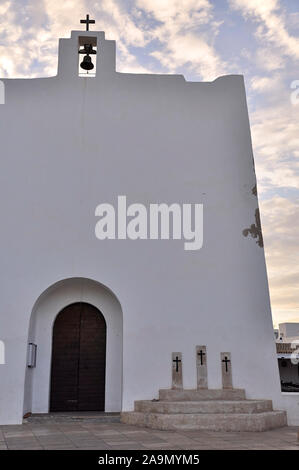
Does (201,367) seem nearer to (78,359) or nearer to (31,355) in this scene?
(78,359)

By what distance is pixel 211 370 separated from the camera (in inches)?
318

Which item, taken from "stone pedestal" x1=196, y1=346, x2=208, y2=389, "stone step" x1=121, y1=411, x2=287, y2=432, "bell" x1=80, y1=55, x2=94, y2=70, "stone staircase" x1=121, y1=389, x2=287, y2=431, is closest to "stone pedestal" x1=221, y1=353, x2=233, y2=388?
"stone staircase" x1=121, y1=389, x2=287, y2=431

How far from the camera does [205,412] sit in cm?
711

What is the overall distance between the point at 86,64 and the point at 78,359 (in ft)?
21.4

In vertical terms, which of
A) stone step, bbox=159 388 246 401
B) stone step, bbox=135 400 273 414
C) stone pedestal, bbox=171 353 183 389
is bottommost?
stone step, bbox=135 400 273 414

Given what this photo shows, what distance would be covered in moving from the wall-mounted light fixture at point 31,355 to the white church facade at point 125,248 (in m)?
0.04

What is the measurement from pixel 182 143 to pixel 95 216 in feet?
8.45

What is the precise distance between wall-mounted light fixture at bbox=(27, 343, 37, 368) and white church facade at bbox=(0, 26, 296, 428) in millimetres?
38

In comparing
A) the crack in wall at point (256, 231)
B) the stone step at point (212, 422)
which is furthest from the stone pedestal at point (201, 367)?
the crack in wall at point (256, 231)

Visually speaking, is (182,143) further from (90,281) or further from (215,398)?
(215,398)

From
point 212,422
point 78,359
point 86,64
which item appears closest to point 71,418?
point 78,359

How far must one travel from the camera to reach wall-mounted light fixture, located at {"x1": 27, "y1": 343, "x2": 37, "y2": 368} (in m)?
8.04

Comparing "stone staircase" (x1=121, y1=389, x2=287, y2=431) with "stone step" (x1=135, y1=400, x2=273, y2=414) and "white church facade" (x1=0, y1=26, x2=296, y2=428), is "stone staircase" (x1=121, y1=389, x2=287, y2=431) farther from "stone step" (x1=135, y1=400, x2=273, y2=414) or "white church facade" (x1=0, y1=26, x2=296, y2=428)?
"white church facade" (x1=0, y1=26, x2=296, y2=428)
